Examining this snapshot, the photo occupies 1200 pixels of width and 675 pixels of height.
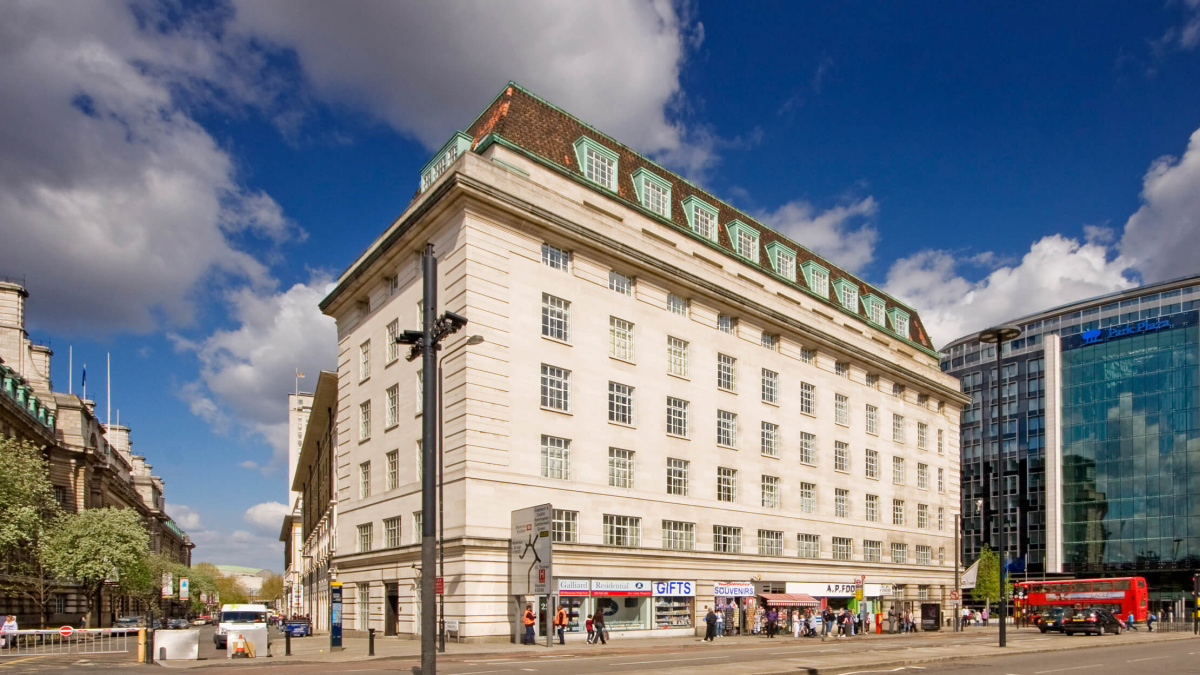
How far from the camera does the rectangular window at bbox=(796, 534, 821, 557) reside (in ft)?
183

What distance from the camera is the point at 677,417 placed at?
48.7 m

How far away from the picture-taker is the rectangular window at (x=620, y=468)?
44469 millimetres

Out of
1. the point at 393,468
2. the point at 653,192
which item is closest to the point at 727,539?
the point at 393,468

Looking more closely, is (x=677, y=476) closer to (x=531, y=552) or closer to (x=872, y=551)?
(x=531, y=552)

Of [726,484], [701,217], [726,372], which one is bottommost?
[726,484]

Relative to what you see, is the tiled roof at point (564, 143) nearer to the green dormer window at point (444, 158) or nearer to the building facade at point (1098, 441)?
the green dormer window at point (444, 158)

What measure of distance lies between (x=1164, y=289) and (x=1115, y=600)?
57759 mm

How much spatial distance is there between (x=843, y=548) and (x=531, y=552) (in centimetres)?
3032

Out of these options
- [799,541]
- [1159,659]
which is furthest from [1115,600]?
[1159,659]

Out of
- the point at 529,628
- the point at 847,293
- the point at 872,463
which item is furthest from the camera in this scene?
the point at 847,293

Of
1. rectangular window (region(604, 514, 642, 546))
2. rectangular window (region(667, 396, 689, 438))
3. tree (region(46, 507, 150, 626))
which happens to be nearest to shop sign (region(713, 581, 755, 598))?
rectangular window (region(604, 514, 642, 546))

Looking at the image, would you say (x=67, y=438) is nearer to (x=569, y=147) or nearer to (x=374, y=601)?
(x=374, y=601)

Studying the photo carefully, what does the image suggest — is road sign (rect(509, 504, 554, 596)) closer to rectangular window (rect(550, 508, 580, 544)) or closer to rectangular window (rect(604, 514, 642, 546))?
rectangular window (rect(550, 508, 580, 544))

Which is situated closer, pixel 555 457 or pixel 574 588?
pixel 574 588
